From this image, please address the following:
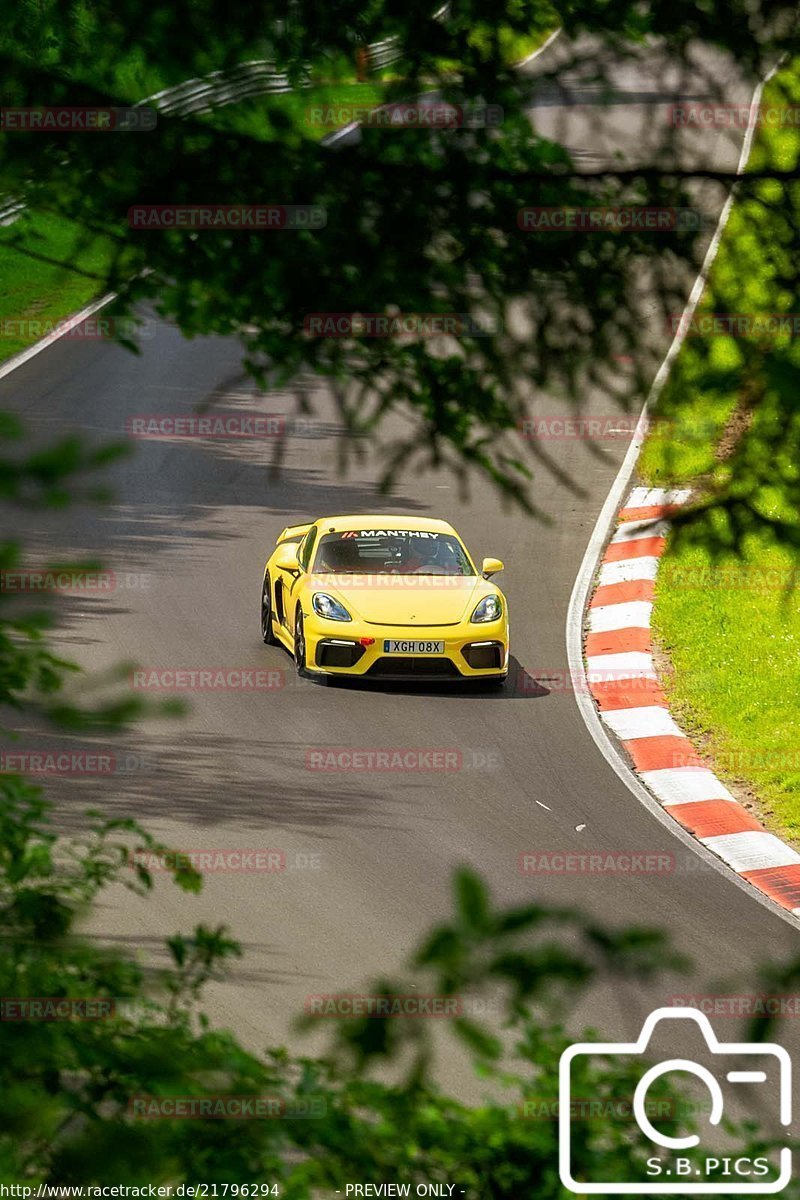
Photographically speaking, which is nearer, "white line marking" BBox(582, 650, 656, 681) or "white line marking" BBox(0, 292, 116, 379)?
"white line marking" BBox(582, 650, 656, 681)

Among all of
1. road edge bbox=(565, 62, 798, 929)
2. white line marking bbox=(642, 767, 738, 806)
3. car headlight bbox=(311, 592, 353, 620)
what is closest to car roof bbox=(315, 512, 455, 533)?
car headlight bbox=(311, 592, 353, 620)

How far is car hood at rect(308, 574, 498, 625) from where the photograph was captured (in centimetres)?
1334

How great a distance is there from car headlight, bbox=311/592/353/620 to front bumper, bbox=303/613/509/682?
64 millimetres

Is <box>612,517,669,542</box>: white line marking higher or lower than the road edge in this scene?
lower

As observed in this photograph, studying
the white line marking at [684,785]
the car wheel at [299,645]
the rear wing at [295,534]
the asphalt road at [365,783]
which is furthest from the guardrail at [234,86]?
the rear wing at [295,534]

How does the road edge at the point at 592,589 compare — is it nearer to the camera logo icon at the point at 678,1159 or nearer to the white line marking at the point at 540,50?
the white line marking at the point at 540,50

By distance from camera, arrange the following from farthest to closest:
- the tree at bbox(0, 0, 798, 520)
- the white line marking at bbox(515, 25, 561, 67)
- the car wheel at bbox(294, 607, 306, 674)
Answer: the car wheel at bbox(294, 607, 306, 674) → the white line marking at bbox(515, 25, 561, 67) → the tree at bbox(0, 0, 798, 520)

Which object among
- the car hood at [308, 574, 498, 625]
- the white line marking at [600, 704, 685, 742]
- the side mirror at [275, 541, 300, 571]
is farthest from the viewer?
the side mirror at [275, 541, 300, 571]

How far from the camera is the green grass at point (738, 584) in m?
3.54

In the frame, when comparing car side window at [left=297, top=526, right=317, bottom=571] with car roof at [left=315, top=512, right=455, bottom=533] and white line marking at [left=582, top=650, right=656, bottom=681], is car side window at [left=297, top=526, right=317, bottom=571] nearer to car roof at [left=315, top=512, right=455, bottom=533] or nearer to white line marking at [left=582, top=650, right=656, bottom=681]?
car roof at [left=315, top=512, right=455, bottom=533]

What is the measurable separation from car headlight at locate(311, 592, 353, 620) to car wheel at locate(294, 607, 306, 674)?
220 millimetres

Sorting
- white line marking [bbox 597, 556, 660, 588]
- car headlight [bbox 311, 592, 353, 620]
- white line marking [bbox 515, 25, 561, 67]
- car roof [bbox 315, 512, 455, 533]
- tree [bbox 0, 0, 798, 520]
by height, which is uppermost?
white line marking [bbox 597, 556, 660, 588]

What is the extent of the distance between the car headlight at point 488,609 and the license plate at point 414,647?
41 centimetres

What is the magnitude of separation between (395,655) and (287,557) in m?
1.88
